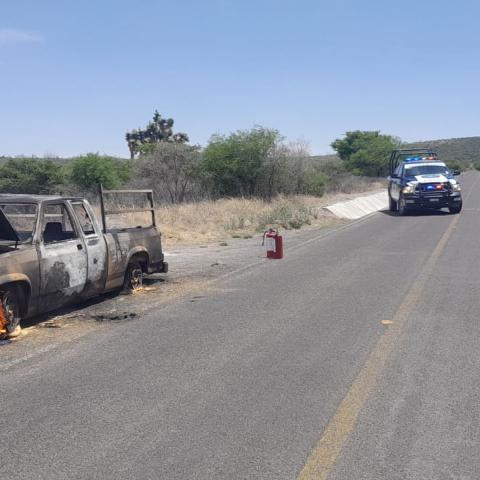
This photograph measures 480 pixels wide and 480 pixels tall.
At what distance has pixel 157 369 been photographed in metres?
6.56

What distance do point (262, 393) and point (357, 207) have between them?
97.9ft

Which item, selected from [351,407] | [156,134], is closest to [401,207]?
[351,407]

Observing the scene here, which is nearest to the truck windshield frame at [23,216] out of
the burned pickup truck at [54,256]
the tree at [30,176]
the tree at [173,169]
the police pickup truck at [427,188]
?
the burned pickup truck at [54,256]

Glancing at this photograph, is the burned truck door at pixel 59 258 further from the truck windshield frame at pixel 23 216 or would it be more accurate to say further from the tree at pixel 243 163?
the tree at pixel 243 163

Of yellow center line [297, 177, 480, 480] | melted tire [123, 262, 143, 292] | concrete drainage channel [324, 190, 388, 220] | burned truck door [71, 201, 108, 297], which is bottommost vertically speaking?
concrete drainage channel [324, 190, 388, 220]

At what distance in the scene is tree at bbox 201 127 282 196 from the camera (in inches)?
1575

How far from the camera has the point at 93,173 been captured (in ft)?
139

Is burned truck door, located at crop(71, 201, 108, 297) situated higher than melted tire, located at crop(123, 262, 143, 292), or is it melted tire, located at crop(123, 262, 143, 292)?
burned truck door, located at crop(71, 201, 108, 297)

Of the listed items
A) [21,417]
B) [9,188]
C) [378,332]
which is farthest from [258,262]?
[9,188]

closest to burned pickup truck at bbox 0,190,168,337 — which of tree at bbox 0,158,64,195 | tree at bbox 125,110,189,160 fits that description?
tree at bbox 0,158,64,195

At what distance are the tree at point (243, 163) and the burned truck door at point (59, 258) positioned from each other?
30.4 m

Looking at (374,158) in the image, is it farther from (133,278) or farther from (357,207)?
(133,278)

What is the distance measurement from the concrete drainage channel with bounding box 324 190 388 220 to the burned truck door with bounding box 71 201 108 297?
22.3m

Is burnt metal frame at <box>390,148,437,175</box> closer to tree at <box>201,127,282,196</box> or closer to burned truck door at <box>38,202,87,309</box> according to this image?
tree at <box>201,127,282,196</box>
